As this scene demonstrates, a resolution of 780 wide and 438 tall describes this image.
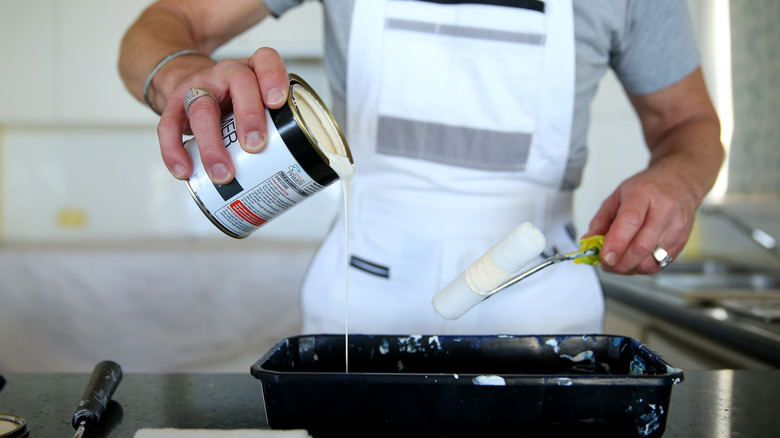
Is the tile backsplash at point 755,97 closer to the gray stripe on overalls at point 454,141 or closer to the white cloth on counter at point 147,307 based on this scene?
the gray stripe on overalls at point 454,141

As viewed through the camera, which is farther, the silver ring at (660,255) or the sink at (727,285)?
the sink at (727,285)

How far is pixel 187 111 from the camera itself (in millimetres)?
547

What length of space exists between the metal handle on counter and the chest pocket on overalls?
452mm

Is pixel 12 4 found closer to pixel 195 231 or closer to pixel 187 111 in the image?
pixel 195 231

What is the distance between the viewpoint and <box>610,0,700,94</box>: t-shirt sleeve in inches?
35.0

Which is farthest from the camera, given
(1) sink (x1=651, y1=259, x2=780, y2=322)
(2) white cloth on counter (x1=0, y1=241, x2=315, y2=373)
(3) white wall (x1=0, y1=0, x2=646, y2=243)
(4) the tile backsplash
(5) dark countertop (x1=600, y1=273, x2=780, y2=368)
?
(3) white wall (x1=0, y1=0, x2=646, y2=243)

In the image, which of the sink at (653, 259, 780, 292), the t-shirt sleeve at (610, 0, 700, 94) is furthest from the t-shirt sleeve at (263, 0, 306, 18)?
the sink at (653, 259, 780, 292)

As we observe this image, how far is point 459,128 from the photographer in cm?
86

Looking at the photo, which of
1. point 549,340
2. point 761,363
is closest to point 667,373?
point 549,340

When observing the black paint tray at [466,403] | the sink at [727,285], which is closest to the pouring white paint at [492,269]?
the black paint tray at [466,403]

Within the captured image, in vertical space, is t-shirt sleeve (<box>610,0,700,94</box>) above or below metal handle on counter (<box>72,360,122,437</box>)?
above

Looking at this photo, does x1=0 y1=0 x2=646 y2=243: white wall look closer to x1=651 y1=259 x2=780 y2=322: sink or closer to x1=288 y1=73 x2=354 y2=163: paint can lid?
x1=651 y1=259 x2=780 y2=322: sink

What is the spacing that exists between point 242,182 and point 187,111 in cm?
8

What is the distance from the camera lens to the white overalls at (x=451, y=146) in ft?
2.78
